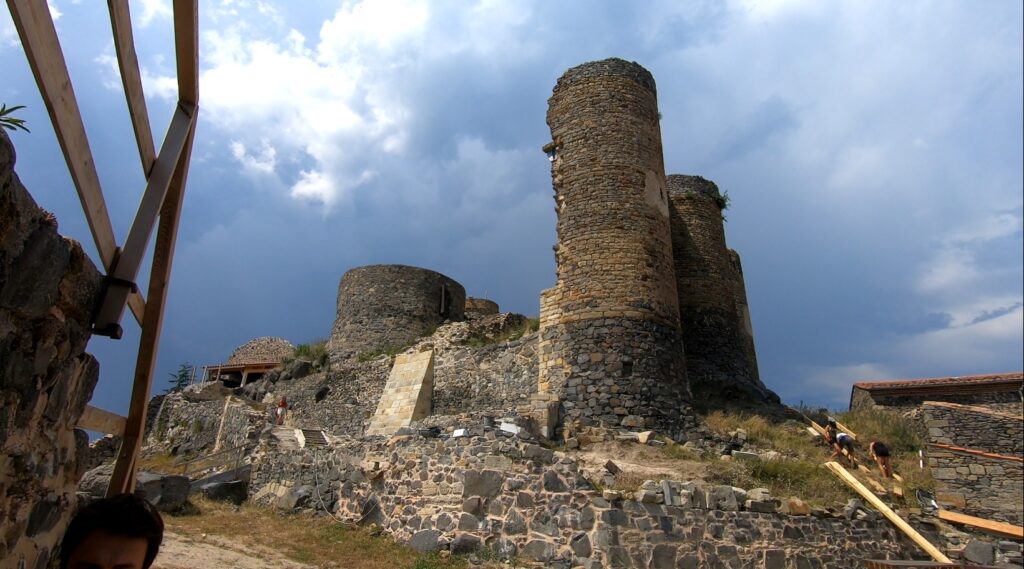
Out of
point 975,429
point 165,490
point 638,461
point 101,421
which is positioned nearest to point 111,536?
point 101,421

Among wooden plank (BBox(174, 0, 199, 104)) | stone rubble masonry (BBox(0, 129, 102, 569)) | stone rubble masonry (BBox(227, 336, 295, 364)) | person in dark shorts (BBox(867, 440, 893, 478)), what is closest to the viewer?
stone rubble masonry (BBox(0, 129, 102, 569))

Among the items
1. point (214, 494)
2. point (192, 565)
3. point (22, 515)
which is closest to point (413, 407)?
point (214, 494)

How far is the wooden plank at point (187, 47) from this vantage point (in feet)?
9.60

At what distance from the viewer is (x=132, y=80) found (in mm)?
2670

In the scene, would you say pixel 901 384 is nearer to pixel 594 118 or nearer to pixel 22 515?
pixel 594 118

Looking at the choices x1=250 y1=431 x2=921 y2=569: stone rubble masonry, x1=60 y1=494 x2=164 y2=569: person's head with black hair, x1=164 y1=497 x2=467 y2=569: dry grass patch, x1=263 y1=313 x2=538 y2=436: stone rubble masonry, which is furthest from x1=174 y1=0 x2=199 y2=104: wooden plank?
x1=263 y1=313 x2=538 y2=436: stone rubble masonry

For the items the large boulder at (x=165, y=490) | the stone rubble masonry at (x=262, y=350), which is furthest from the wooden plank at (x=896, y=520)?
the stone rubble masonry at (x=262, y=350)

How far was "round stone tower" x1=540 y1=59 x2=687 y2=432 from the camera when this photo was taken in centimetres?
1209

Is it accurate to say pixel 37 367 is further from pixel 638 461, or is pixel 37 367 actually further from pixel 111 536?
pixel 638 461

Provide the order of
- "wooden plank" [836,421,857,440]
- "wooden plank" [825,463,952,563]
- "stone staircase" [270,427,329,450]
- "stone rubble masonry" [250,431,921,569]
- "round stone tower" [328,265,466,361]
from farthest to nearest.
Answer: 1. "round stone tower" [328,265,466,361]
2. "stone staircase" [270,427,329,450]
3. "wooden plank" [836,421,857,440]
4. "wooden plank" [825,463,952,563]
5. "stone rubble masonry" [250,431,921,569]

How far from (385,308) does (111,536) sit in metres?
21.3

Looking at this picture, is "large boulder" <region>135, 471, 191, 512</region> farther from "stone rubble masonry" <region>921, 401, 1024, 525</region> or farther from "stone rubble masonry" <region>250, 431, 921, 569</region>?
"stone rubble masonry" <region>921, 401, 1024, 525</region>

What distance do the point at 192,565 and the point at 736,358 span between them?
49.4 ft

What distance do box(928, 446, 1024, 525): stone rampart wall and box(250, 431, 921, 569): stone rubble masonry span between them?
2.59m
